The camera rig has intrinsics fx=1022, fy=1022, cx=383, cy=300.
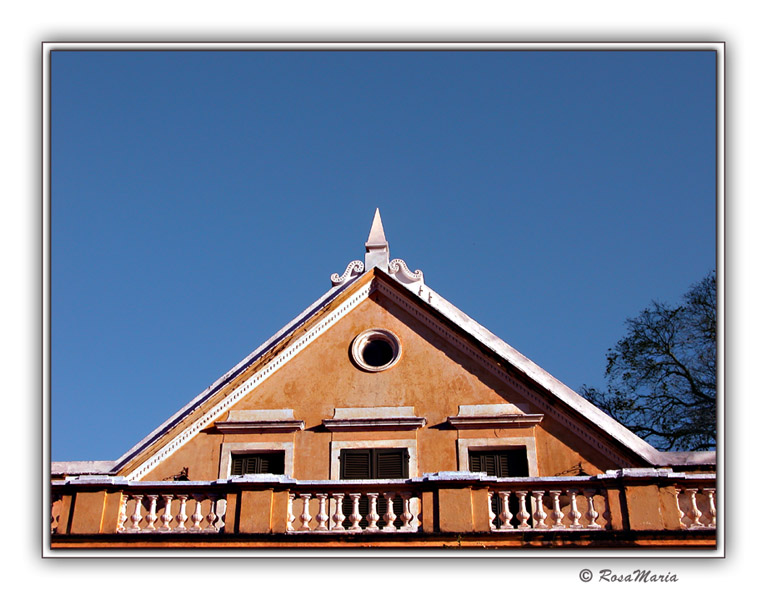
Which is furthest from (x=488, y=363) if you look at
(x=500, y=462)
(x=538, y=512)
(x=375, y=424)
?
(x=538, y=512)

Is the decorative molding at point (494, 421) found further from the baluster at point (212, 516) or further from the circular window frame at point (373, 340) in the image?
the baluster at point (212, 516)

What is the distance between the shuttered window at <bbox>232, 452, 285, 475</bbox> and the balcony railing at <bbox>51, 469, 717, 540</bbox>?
1.74m

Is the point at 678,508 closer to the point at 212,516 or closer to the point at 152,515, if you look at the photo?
the point at 212,516

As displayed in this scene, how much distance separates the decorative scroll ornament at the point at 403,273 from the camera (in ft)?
59.6

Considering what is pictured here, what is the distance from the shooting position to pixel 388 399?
56.0ft

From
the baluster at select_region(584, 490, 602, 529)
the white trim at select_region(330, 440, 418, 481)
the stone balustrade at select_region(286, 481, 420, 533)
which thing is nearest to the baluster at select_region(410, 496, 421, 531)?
the stone balustrade at select_region(286, 481, 420, 533)

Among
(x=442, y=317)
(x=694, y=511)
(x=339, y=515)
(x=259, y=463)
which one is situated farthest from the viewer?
(x=442, y=317)

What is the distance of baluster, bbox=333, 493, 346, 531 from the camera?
46.6 ft

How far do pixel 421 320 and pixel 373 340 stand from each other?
2.98 feet

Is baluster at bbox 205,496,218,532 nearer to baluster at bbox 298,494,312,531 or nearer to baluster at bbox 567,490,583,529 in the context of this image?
baluster at bbox 298,494,312,531

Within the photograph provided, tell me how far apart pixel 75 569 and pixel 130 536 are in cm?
168

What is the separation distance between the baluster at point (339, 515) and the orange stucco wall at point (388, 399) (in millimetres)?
1872

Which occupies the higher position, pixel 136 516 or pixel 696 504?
pixel 696 504

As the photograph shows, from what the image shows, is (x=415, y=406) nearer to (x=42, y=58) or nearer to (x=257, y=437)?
(x=257, y=437)
